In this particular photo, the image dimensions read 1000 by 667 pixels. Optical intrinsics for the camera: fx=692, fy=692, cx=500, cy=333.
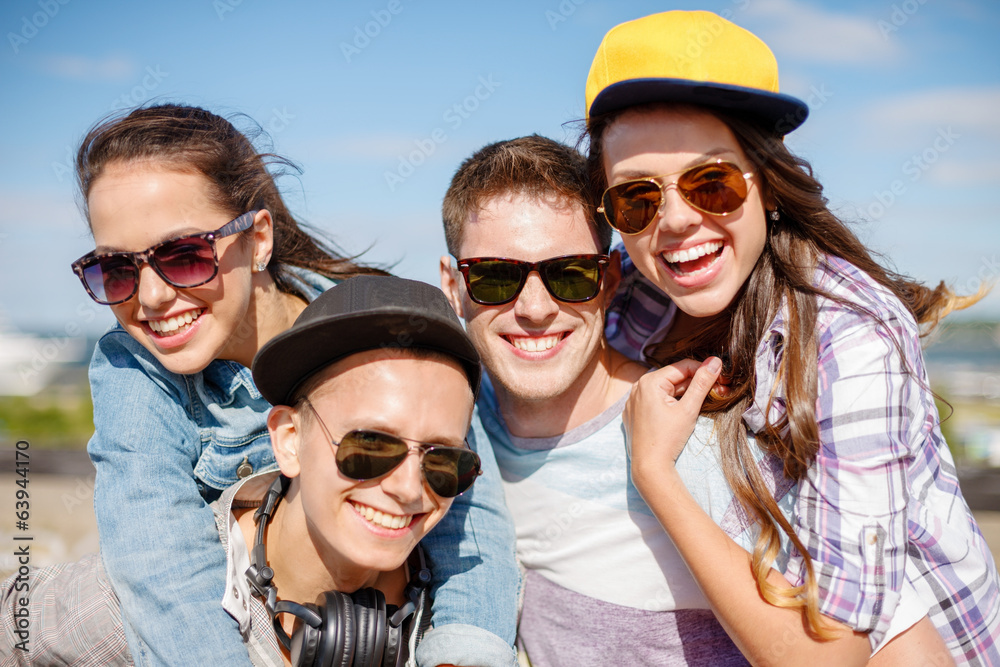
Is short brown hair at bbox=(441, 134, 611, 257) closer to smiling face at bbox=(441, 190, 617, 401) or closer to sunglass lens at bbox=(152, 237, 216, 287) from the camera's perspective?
smiling face at bbox=(441, 190, 617, 401)

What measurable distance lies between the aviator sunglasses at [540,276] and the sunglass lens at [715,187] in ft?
1.98

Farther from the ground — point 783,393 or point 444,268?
point 444,268

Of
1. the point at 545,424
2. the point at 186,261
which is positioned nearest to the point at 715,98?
the point at 545,424

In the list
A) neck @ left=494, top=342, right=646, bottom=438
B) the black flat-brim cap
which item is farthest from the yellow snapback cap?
neck @ left=494, top=342, right=646, bottom=438

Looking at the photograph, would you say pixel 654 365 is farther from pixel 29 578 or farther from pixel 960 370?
pixel 960 370

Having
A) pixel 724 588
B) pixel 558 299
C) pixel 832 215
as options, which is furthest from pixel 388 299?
pixel 832 215

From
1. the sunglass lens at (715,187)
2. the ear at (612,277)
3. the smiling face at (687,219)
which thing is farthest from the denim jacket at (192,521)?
the sunglass lens at (715,187)

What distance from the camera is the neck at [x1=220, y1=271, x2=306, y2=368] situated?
3207mm

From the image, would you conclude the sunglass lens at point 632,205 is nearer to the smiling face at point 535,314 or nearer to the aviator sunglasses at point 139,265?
the smiling face at point 535,314

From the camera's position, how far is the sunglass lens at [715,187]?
2.57 m

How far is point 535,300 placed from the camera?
3051 millimetres

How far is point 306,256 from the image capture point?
361 cm

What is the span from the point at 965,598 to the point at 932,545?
0.23 metres

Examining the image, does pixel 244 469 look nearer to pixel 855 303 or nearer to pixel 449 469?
pixel 449 469
